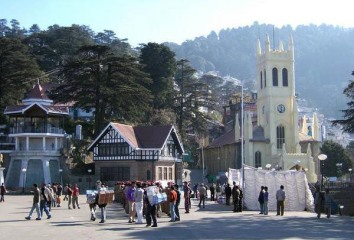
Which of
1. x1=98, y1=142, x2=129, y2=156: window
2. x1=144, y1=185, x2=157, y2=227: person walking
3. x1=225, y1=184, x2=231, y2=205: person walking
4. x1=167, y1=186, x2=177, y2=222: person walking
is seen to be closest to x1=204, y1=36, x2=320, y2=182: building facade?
x1=98, y1=142, x2=129, y2=156: window

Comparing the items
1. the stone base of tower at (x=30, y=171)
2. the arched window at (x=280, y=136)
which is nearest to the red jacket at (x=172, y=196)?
the stone base of tower at (x=30, y=171)

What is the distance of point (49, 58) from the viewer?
99.1 meters

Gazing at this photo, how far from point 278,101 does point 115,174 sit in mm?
30998

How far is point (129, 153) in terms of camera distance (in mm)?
53719

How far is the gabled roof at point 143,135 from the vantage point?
53516mm

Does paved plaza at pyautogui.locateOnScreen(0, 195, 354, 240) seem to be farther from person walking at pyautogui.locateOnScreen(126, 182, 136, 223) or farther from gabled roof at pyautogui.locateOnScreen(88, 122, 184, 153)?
gabled roof at pyautogui.locateOnScreen(88, 122, 184, 153)

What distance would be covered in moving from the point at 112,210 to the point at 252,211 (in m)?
7.62

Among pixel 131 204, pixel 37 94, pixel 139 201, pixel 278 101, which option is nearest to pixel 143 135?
pixel 37 94

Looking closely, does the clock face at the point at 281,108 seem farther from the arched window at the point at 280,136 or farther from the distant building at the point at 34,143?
the distant building at the point at 34,143

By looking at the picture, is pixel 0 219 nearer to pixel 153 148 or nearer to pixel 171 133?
pixel 153 148

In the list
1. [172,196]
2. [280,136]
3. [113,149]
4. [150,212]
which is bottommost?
[150,212]

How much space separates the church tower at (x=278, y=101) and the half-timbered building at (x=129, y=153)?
75.5 ft

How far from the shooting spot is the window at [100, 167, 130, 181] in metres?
54.2

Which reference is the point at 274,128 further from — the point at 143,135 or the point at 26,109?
the point at 26,109
